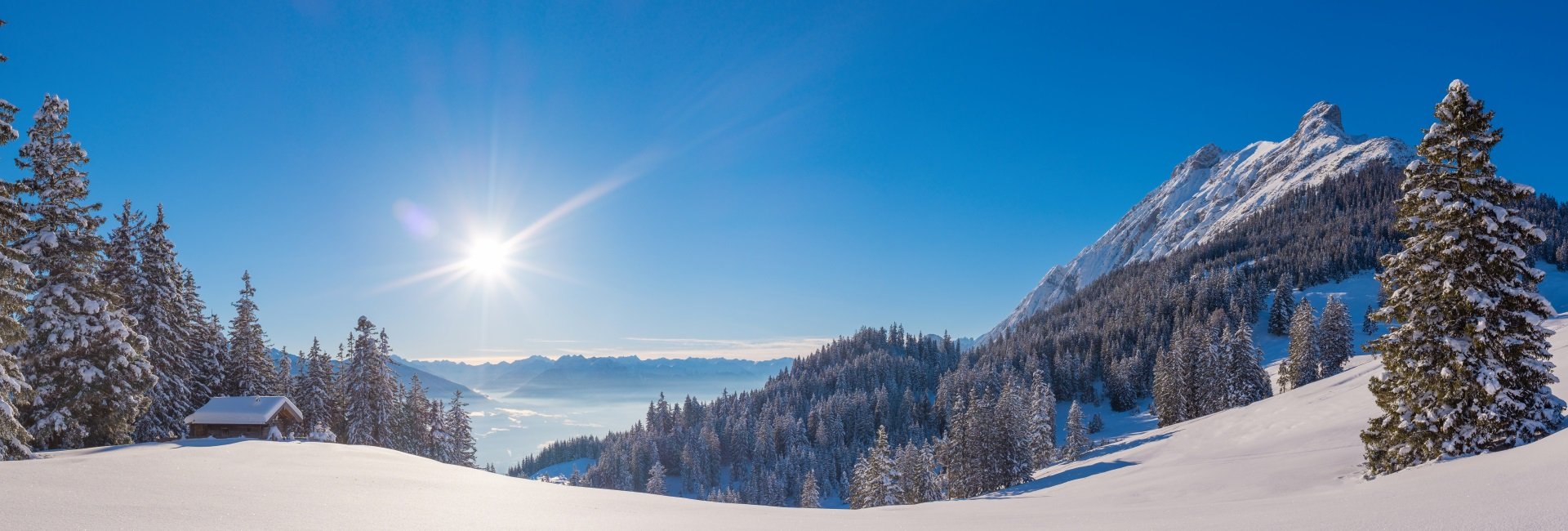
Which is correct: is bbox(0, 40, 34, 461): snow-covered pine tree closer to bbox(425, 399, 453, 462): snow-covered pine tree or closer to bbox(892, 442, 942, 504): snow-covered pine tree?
bbox(425, 399, 453, 462): snow-covered pine tree

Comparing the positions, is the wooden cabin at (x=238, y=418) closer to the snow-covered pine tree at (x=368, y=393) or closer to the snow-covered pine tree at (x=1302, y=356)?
the snow-covered pine tree at (x=368, y=393)

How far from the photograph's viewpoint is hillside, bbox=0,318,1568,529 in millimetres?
8508

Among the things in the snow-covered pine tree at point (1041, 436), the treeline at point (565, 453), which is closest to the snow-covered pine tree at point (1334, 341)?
the snow-covered pine tree at point (1041, 436)

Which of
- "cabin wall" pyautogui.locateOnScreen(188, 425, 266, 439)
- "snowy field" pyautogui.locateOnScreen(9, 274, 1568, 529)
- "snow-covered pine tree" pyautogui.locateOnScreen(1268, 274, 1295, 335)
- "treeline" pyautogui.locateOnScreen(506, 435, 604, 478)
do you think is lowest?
"treeline" pyautogui.locateOnScreen(506, 435, 604, 478)

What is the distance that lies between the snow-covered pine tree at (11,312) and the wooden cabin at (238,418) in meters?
17.6

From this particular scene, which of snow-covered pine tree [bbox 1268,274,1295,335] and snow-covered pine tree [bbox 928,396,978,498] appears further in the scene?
snow-covered pine tree [bbox 1268,274,1295,335]

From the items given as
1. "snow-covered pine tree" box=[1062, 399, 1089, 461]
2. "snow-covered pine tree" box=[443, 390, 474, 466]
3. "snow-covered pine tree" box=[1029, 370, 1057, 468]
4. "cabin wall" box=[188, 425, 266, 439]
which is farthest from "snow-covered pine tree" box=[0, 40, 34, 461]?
"snow-covered pine tree" box=[1062, 399, 1089, 461]

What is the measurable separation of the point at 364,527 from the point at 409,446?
175 ft

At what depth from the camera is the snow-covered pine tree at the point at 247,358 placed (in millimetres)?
43344

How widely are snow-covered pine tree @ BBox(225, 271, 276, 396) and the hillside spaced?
78.5 ft

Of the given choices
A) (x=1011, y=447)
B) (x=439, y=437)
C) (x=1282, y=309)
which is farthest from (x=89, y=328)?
(x=1282, y=309)

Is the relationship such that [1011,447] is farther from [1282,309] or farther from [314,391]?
[1282,309]

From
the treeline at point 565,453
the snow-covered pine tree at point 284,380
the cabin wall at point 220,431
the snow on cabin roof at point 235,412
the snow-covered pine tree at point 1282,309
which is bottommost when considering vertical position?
the treeline at point 565,453

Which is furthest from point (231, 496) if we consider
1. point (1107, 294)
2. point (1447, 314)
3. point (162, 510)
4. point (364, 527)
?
point (1107, 294)
